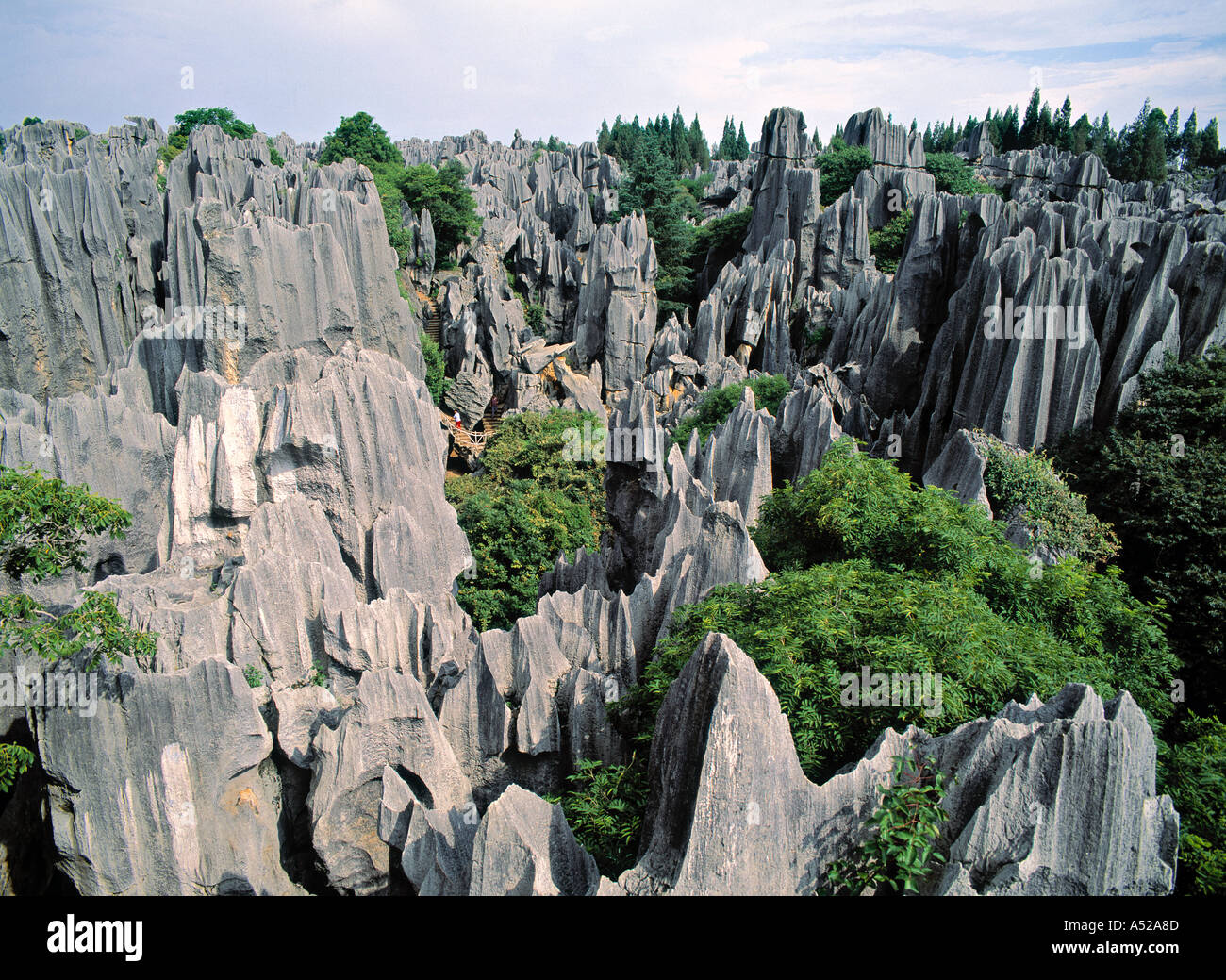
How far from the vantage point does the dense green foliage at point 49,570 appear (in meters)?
9.45

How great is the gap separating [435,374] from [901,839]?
36827mm

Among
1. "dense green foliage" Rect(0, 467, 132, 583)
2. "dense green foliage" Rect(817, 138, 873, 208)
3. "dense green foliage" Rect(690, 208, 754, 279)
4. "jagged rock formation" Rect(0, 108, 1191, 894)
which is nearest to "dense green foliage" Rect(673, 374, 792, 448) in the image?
"jagged rock formation" Rect(0, 108, 1191, 894)

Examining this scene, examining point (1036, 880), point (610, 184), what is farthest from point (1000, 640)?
point (610, 184)

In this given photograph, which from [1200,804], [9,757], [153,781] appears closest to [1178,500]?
[1200,804]

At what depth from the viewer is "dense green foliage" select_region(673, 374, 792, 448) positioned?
99.1 feet

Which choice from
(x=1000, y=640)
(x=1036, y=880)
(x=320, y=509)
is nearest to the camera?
(x=1036, y=880)

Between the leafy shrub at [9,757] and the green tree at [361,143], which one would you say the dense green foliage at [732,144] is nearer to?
the green tree at [361,143]

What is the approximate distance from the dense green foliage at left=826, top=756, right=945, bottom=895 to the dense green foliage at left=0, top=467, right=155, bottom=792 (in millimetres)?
9720

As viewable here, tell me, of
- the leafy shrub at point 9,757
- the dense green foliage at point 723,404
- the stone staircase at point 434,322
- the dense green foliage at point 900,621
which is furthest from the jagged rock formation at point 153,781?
the stone staircase at point 434,322

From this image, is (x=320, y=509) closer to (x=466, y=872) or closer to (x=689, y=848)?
(x=466, y=872)

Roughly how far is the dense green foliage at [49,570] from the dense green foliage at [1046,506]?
17.4 m

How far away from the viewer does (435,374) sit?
39.8 meters
